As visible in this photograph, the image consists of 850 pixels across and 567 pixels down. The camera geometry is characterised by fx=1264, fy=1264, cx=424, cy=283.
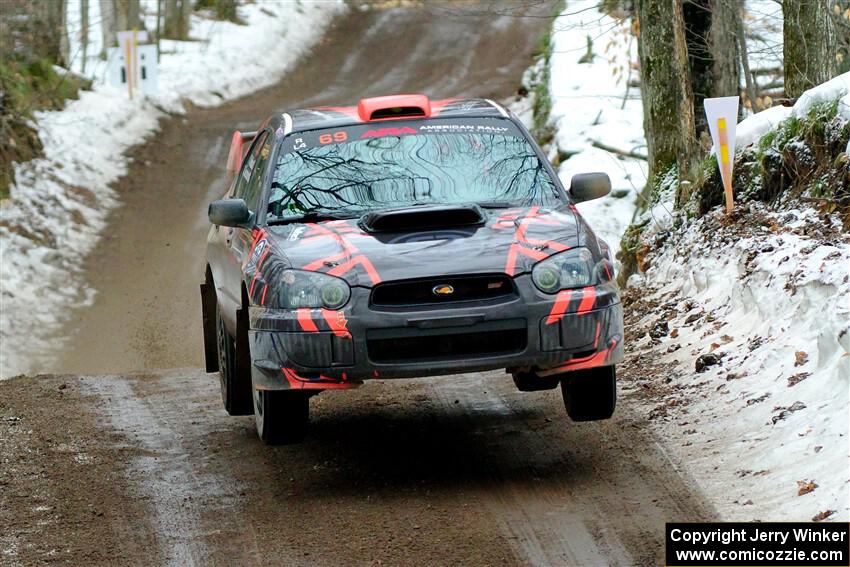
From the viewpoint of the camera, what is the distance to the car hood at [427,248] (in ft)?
20.1

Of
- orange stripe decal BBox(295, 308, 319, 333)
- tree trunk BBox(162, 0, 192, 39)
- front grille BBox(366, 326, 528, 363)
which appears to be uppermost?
tree trunk BBox(162, 0, 192, 39)

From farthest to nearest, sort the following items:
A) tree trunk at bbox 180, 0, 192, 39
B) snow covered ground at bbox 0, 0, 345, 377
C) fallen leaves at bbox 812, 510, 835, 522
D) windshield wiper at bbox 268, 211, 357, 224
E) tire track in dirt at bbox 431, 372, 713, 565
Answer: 1. tree trunk at bbox 180, 0, 192, 39
2. snow covered ground at bbox 0, 0, 345, 377
3. windshield wiper at bbox 268, 211, 357, 224
4. tire track in dirt at bbox 431, 372, 713, 565
5. fallen leaves at bbox 812, 510, 835, 522

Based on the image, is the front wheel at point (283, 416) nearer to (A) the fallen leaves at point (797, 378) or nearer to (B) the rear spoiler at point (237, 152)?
(A) the fallen leaves at point (797, 378)

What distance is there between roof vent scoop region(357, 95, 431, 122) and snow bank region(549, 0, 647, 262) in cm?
794

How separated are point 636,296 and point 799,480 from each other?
508 centimetres

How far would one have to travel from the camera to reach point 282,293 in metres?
6.22

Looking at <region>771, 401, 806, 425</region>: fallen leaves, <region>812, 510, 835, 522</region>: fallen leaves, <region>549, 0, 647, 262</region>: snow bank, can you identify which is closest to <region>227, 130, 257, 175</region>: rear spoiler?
<region>771, 401, 806, 425</region>: fallen leaves

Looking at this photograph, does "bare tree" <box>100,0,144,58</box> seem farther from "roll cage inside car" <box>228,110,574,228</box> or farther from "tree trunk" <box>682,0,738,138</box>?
"roll cage inside car" <box>228,110,574,228</box>

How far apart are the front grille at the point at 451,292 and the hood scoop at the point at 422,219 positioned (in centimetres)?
50

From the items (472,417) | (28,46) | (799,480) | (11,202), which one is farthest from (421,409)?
(28,46)

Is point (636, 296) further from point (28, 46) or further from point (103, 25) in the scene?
point (103, 25)

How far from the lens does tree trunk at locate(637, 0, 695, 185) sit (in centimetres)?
1206

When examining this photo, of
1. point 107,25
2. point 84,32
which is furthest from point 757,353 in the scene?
point 107,25

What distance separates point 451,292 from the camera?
614cm
